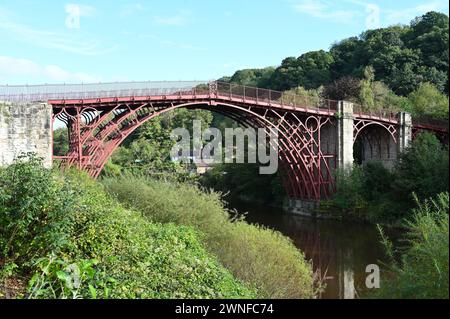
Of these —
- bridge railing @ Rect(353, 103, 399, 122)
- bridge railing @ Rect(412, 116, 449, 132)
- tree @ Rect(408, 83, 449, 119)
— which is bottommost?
bridge railing @ Rect(412, 116, 449, 132)

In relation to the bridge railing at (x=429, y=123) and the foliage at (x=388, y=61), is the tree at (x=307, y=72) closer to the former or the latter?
the foliage at (x=388, y=61)

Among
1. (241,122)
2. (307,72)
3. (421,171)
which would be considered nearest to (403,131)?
(421,171)

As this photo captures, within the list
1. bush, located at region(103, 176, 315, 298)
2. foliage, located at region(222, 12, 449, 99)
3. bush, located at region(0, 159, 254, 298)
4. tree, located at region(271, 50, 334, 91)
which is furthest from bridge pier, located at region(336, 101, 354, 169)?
bush, located at region(0, 159, 254, 298)

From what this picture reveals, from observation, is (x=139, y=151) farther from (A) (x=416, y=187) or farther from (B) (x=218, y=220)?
(B) (x=218, y=220)

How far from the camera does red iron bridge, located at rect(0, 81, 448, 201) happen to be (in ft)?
76.1

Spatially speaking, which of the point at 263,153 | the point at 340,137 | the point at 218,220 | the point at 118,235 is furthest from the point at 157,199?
the point at 263,153

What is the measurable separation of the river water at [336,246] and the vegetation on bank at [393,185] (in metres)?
1.10

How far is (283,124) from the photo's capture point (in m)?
33.8

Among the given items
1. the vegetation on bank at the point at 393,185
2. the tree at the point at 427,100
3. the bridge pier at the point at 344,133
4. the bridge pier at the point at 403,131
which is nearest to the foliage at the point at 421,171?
the vegetation on bank at the point at 393,185

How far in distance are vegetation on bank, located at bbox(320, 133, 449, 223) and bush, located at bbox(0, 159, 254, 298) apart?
17.9m

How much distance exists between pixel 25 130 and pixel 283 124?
1822 cm

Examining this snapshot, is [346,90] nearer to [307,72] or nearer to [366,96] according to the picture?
[366,96]

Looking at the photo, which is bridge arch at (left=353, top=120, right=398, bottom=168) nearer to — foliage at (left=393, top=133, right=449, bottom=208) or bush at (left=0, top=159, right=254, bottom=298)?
foliage at (left=393, top=133, right=449, bottom=208)
